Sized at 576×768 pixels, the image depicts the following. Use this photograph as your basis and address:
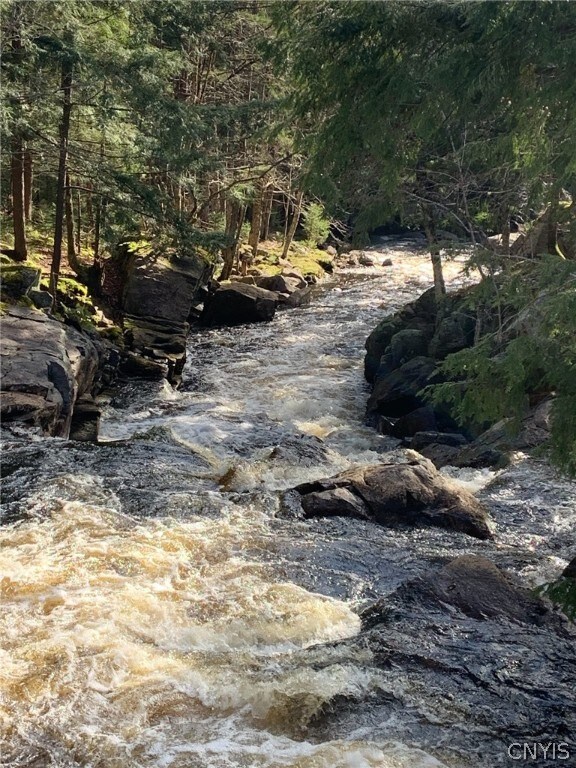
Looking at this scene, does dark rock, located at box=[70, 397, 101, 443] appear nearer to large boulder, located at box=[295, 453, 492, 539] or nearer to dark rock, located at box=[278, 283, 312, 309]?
large boulder, located at box=[295, 453, 492, 539]

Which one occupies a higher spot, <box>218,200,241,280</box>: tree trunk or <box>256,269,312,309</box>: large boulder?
<box>218,200,241,280</box>: tree trunk

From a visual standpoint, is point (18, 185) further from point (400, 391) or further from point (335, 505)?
point (335, 505)

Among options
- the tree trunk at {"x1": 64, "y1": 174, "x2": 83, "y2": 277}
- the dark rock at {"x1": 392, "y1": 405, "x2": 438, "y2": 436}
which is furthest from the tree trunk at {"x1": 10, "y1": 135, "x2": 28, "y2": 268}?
the dark rock at {"x1": 392, "y1": 405, "x2": 438, "y2": 436}

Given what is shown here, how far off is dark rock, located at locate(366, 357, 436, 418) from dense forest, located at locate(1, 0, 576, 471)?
2.37 meters

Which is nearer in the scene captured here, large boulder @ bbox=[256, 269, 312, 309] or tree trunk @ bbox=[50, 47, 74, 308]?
tree trunk @ bbox=[50, 47, 74, 308]

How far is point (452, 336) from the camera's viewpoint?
1645 cm

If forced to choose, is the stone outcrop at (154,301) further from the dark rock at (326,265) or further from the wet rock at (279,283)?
the dark rock at (326,265)

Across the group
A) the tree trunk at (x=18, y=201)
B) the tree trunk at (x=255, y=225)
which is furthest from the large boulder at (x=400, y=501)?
the tree trunk at (x=255, y=225)

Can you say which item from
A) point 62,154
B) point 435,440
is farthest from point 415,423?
point 62,154

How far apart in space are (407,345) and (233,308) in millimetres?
7950

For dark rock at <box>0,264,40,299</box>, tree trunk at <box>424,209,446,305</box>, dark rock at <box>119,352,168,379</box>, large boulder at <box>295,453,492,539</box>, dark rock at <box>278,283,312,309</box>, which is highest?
tree trunk at <box>424,209,446,305</box>

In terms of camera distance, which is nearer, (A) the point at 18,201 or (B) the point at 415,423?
(B) the point at 415,423

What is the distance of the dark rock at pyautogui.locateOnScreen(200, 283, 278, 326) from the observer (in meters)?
23.2

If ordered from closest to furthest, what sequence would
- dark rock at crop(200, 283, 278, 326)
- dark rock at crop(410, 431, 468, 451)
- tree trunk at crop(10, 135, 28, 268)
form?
dark rock at crop(410, 431, 468, 451)
tree trunk at crop(10, 135, 28, 268)
dark rock at crop(200, 283, 278, 326)
